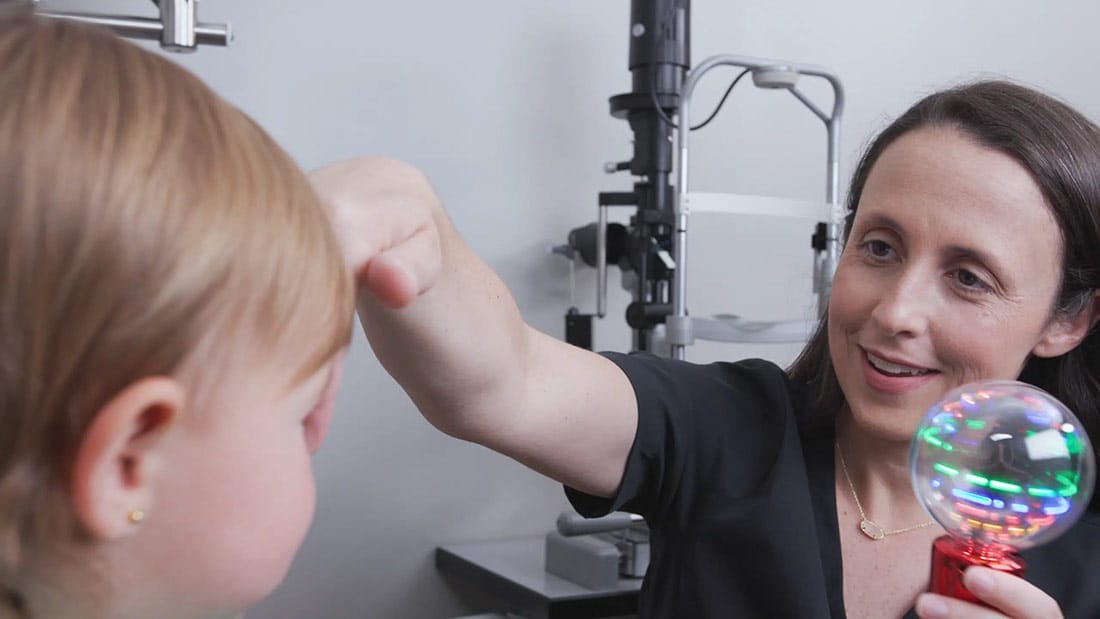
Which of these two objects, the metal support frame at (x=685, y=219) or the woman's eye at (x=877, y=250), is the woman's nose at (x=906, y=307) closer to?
the woman's eye at (x=877, y=250)

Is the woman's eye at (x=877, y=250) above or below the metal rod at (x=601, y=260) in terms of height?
above

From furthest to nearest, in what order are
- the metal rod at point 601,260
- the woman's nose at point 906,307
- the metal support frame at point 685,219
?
the metal rod at point 601,260 → the metal support frame at point 685,219 → the woman's nose at point 906,307

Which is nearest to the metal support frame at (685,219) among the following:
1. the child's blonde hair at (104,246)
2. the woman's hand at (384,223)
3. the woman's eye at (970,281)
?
the woman's eye at (970,281)

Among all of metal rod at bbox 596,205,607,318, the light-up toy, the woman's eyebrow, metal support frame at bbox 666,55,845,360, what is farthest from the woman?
metal rod at bbox 596,205,607,318

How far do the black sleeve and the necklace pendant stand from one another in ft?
0.40

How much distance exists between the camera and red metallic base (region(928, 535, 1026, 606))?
870 millimetres

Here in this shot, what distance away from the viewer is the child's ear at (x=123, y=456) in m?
0.44

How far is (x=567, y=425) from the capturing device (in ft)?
3.44

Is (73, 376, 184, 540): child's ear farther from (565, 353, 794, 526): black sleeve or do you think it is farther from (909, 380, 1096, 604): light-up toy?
(565, 353, 794, 526): black sleeve

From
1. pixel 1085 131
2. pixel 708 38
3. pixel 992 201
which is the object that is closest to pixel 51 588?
pixel 992 201

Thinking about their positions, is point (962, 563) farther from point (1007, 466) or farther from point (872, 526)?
point (872, 526)

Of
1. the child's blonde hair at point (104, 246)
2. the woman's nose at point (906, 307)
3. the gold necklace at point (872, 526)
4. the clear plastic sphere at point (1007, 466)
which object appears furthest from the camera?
the gold necklace at point (872, 526)

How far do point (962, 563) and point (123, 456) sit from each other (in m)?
0.67

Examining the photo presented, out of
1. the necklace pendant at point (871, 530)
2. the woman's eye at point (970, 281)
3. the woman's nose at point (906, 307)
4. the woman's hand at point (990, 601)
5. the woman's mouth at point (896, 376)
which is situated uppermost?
Result: the woman's eye at point (970, 281)
